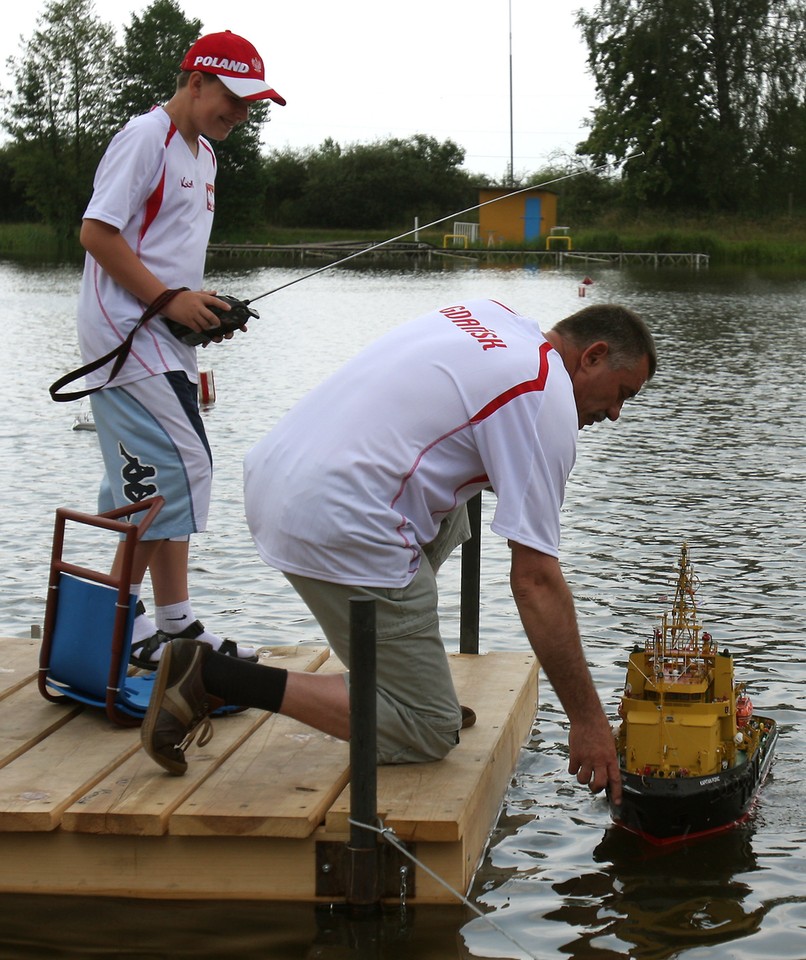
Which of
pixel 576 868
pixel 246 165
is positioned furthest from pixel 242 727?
pixel 246 165

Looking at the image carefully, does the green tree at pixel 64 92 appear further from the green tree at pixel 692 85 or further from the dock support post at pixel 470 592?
the dock support post at pixel 470 592

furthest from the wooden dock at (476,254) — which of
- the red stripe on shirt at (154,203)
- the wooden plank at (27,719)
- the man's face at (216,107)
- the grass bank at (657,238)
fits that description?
the wooden plank at (27,719)

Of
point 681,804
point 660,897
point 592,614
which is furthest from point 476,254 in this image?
point 660,897

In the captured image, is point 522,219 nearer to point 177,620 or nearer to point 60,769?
point 177,620

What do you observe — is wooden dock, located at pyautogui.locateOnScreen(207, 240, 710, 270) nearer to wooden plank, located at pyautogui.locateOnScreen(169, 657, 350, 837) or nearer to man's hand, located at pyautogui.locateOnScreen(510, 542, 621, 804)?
wooden plank, located at pyautogui.locateOnScreen(169, 657, 350, 837)

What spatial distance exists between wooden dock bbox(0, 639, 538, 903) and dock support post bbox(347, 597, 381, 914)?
0.08m

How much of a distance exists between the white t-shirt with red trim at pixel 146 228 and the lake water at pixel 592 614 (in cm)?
191

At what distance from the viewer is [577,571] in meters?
9.91

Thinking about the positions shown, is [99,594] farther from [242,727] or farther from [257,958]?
[257,958]

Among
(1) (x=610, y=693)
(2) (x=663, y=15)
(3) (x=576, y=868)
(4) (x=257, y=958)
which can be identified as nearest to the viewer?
(4) (x=257, y=958)

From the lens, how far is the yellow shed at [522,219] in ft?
241

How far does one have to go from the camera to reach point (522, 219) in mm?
74438

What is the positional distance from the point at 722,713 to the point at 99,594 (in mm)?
2422

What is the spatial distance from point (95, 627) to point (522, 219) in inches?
2802
